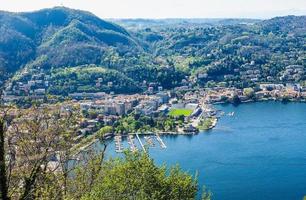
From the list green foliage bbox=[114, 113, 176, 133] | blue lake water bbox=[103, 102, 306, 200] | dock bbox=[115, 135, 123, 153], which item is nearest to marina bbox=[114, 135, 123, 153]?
dock bbox=[115, 135, 123, 153]

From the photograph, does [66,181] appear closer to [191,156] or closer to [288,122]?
[191,156]

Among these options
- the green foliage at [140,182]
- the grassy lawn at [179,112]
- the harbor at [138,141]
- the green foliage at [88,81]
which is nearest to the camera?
the green foliage at [140,182]

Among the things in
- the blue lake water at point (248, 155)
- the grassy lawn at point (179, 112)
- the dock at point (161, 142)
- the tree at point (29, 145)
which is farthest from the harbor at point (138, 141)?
the tree at point (29, 145)

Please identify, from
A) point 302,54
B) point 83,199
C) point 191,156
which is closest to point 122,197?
point 83,199

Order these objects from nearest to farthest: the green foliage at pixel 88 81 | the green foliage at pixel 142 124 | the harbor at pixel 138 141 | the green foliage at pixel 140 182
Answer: the green foliage at pixel 140 182, the harbor at pixel 138 141, the green foliage at pixel 142 124, the green foliage at pixel 88 81

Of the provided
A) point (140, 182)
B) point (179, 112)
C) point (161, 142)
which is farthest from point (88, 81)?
point (140, 182)

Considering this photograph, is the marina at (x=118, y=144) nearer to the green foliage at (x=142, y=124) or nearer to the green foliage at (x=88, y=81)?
the green foliage at (x=142, y=124)

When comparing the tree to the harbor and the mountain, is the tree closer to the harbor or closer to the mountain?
the harbor
